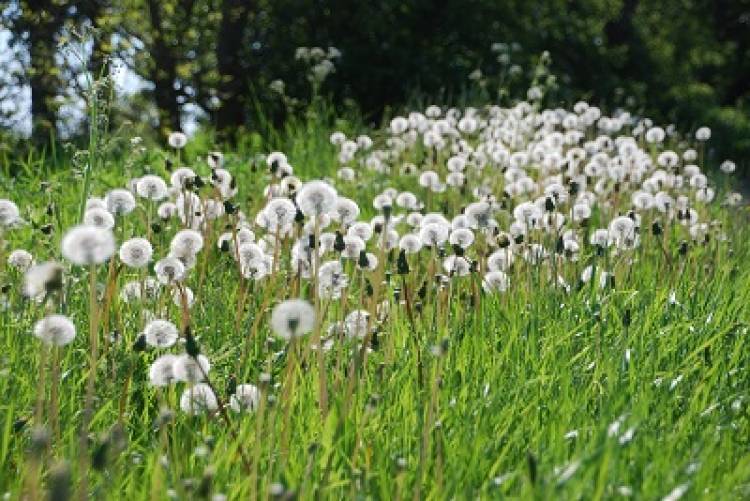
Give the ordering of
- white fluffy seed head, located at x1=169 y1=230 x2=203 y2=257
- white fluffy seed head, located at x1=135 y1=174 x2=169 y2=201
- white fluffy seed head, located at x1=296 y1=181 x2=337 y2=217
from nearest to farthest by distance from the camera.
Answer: white fluffy seed head, located at x1=296 y1=181 x2=337 y2=217, white fluffy seed head, located at x1=169 y1=230 x2=203 y2=257, white fluffy seed head, located at x1=135 y1=174 x2=169 y2=201

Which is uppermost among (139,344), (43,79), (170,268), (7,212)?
(43,79)

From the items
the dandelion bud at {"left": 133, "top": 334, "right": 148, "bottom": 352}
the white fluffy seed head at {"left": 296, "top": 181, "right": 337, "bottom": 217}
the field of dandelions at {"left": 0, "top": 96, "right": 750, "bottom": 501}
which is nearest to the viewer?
the field of dandelions at {"left": 0, "top": 96, "right": 750, "bottom": 501}

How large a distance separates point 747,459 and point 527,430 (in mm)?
492

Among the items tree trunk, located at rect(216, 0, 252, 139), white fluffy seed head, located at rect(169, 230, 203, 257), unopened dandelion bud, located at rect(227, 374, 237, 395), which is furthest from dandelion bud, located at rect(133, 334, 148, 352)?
tree trunk, located at rect(216, 0, 252, 139)

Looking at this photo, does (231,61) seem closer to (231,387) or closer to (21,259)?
(21,259)

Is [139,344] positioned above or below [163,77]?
below

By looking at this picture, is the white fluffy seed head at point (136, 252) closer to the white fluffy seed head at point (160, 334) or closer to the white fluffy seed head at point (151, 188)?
the white fluffy seed head at point (160, 334)

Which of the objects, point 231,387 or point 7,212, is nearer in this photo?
point 231,387

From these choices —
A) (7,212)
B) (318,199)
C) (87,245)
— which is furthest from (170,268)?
(87,245)

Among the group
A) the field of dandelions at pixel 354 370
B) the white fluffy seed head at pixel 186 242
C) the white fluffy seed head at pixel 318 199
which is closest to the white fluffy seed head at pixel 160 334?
the field of dandelions at pixel 354 370

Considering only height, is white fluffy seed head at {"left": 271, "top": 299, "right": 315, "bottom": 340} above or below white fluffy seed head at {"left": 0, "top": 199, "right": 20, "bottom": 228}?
below

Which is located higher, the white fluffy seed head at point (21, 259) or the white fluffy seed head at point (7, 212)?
the white fluffy seed head at point (7, 212)

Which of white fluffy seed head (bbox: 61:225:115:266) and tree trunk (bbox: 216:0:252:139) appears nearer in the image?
white fluffy seed head (bbox: 61:225:115:266)

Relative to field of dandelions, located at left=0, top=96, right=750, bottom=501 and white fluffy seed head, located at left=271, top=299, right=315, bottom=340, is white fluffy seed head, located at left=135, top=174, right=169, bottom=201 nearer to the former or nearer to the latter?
field of dandelions, located at left=0, top=96, right=750, bottom=501
